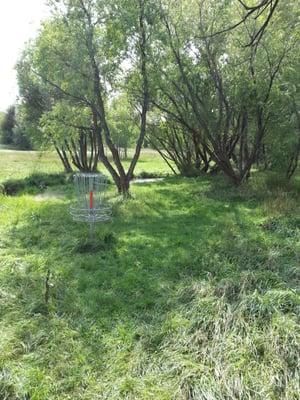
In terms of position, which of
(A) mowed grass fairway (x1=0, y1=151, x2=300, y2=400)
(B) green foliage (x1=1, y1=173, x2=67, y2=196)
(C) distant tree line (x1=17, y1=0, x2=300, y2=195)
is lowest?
(A) mowed grass fairway (x1=0, y1=151, x2=300, y2=400)

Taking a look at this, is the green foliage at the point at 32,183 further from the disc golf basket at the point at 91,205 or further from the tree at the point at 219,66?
the disc golf basket at the point at 91,205

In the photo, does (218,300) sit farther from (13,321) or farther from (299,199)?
(299,199)

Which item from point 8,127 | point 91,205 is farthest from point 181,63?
point 8,127

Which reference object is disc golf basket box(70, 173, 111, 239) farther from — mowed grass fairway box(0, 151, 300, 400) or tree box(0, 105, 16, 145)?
tree box(0, 105, 16, 145)

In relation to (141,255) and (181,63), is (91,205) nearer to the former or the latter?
(141,255)

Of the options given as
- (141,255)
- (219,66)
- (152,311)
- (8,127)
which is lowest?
(152,311)

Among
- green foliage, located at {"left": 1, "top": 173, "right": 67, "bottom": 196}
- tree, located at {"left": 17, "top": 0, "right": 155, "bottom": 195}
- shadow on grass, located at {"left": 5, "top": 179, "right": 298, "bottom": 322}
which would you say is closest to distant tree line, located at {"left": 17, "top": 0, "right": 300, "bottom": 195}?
tree, located at {"left": 17, "top": 0, "right": 155, "bottom": 195}

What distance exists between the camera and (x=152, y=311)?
3904 mm

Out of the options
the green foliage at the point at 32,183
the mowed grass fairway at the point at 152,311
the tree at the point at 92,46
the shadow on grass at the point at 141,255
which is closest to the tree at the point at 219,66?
the tree at the point at 92,46

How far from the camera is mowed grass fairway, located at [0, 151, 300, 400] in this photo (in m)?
2.85

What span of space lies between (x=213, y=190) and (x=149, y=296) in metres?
6.63

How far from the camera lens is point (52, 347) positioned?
129 inches

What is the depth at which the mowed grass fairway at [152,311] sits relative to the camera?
112 inches

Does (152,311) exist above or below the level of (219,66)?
below
